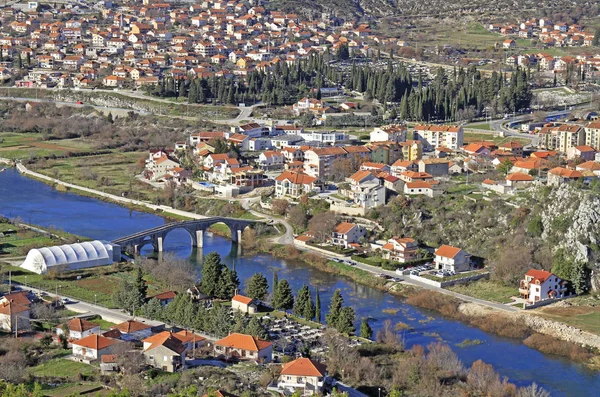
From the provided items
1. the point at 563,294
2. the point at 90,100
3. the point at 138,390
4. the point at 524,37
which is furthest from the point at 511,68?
the point at 138,390

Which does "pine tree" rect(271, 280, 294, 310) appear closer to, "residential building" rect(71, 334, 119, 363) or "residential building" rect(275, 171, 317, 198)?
"residential building" rect(71, 334, 119, 363)

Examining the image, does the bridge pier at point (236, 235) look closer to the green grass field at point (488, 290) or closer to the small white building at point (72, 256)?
the small white building at point (72, 256)

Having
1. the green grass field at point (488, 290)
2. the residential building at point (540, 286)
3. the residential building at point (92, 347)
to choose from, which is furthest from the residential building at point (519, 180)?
the residential building at point (92, 347)

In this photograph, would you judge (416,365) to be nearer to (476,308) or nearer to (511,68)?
(476,308)

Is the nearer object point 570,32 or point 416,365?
point 416,365

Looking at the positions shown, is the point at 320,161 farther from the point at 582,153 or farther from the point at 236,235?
the point at 582,153

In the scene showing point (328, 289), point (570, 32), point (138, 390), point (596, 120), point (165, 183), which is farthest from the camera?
point (570, 32)

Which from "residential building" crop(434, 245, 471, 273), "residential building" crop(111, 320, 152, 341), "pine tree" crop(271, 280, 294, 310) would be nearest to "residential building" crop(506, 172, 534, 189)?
"residential building" crop(434, 245, 471, 273)
